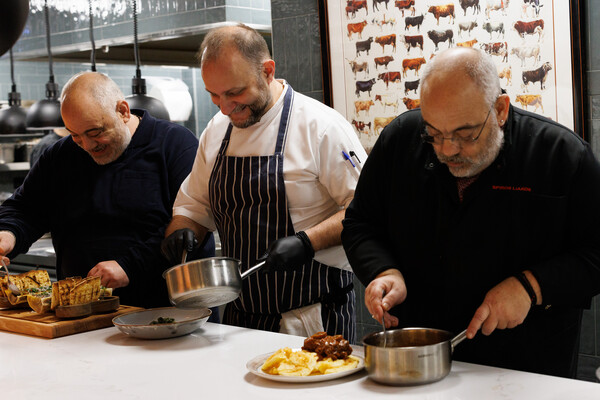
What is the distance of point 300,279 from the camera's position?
2.62 m

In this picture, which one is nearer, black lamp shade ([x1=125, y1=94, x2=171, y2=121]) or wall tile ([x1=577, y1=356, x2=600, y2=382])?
wall tile ([x1=577, y1=356, x2=600, y2=382])

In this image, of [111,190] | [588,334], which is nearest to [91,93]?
[111,190]

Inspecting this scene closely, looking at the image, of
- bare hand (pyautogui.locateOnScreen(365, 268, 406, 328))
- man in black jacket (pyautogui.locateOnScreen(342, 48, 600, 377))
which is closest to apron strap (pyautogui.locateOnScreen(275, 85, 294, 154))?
man in black jacket (pyautogui.locateOnScreen(342, 48, 600, 377))

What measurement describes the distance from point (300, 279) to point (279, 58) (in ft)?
5.23

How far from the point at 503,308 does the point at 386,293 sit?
323 mm

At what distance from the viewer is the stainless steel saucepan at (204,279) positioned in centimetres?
222

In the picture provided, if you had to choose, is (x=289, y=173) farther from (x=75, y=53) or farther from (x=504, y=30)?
(x=75, y=53)

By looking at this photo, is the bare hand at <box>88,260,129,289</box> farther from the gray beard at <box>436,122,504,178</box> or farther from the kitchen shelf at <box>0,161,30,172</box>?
the kitchen shelf at <box>0,161,30,172</box>

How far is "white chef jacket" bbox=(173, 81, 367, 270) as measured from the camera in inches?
102

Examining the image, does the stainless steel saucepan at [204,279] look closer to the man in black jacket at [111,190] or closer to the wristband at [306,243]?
the wristband at [306,243]

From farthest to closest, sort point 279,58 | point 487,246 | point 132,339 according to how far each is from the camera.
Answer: point 279,58, point 132,339, point 487,246

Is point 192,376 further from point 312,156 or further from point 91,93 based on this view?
point 91,93

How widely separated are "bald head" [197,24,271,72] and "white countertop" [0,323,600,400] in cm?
90

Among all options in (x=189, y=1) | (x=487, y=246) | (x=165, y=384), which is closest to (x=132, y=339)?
(x=165, y=384)
